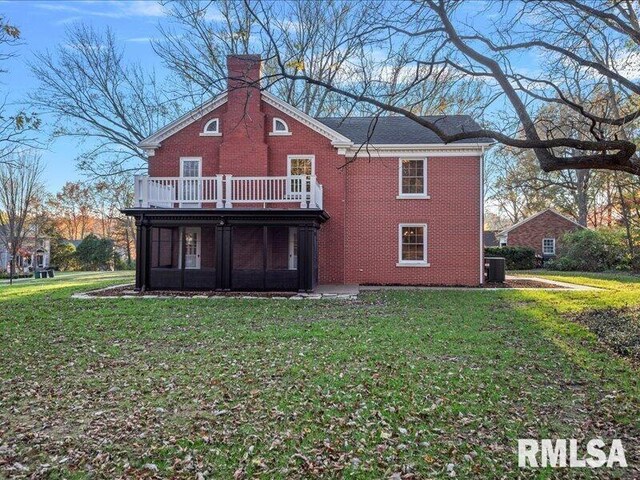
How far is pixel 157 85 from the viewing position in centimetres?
2336

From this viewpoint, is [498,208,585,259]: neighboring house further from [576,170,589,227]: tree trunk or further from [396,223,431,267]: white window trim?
[396,223,431,267]: white window trim

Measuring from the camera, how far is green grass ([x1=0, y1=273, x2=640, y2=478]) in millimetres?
3650

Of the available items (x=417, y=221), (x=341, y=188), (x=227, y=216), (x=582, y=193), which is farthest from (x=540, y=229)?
(x=227, y=216)

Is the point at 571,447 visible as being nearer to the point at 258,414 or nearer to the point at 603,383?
the point at 603,383

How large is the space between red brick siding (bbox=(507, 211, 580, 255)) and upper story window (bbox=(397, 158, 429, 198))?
18477 mm

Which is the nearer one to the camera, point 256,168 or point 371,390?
point 371,390

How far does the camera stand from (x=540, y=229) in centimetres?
3228

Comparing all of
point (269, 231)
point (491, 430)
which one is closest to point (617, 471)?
point (491, 430)

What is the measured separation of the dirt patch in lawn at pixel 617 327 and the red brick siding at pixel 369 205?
714 centimetres

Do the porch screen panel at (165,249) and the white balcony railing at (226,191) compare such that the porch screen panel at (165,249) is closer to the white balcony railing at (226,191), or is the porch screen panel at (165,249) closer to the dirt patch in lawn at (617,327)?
the white balcony railing at (226,191)

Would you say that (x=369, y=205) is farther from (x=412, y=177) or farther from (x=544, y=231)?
(x=544, y=231)

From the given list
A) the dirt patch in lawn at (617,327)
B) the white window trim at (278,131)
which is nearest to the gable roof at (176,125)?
the white window trim at (278,131)

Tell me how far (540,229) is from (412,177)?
19487 millimetres

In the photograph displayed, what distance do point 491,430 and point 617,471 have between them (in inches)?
38.9
